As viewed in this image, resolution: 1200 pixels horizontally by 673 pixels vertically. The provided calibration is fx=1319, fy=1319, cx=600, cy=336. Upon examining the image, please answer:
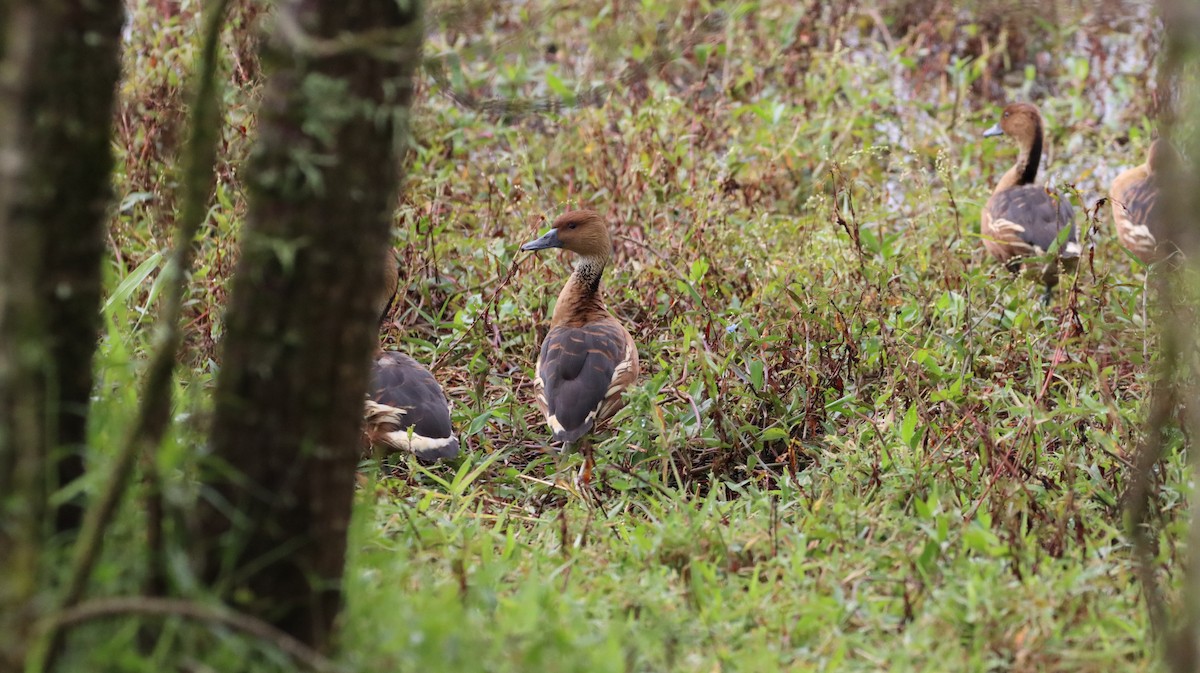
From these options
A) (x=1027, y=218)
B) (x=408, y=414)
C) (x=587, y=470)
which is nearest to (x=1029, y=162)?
(x=1027, y=218)

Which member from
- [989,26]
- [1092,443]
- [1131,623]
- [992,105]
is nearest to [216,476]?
[1131,623]

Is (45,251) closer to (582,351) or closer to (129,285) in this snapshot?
(129,285)

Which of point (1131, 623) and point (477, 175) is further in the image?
point (477, 175)

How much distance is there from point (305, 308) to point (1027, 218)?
5.33 metres

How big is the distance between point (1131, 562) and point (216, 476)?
2561 mm

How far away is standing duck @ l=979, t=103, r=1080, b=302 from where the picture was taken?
682cm

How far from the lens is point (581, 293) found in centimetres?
602

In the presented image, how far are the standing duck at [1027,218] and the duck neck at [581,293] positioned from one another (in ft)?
6.85

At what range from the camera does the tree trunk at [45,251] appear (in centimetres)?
236

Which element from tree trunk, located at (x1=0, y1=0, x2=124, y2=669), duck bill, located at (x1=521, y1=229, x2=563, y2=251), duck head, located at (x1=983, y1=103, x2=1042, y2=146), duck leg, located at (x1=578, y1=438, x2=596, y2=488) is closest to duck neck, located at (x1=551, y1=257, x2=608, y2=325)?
duck bill, located at (x1=521, y1=229, x2=563, y2=251)

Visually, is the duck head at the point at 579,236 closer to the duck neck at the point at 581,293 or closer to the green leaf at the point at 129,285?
the duck neck at the point at 581,293

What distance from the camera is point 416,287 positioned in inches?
252

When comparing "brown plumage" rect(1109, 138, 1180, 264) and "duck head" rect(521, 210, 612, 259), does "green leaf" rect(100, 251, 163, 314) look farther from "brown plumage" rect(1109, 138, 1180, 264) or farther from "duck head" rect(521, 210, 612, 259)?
"brown plumage" rect(1109, 138, 1180, 264)

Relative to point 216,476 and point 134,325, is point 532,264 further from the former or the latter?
point 216,476
